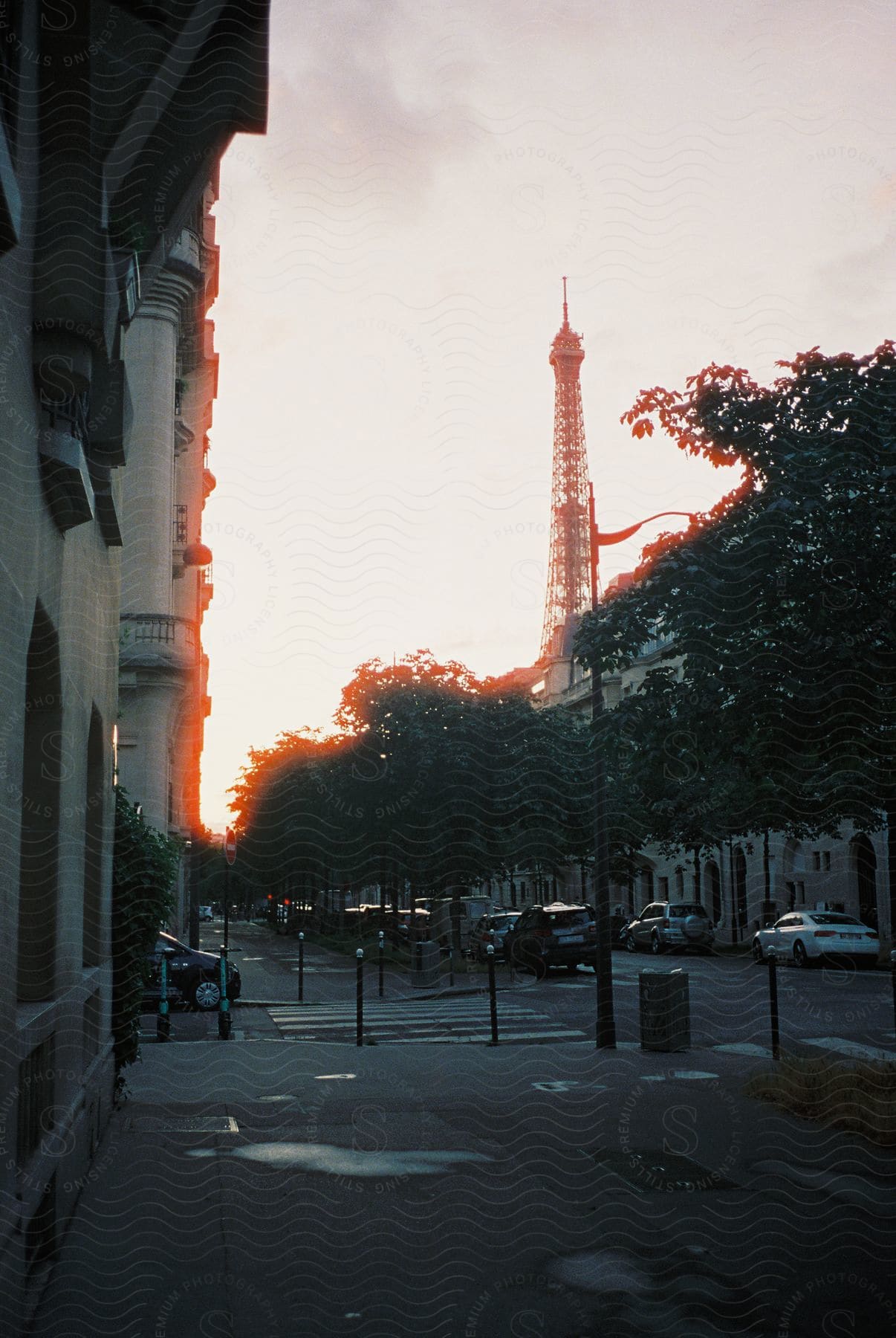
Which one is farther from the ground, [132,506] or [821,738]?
[132,506]

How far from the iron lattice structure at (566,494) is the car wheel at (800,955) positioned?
79487mm

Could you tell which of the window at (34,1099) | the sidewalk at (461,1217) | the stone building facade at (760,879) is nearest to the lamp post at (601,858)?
the sidewalk at (461,1217)

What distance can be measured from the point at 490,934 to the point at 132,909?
73.8 feet

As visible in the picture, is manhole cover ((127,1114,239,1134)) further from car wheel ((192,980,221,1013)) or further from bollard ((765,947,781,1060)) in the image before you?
car wheel ((192,980,221,1013))

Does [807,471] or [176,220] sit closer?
[176,220]

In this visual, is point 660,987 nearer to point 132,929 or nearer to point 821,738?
point 821,738

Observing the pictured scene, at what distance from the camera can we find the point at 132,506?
3080cm

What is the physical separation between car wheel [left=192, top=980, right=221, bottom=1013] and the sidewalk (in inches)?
423

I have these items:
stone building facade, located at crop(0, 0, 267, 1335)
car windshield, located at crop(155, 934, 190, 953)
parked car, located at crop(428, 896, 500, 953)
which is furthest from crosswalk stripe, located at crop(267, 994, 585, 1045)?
stone building facade, located at crop(0, 0, 267, 1335)

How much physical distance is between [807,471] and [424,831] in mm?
29017

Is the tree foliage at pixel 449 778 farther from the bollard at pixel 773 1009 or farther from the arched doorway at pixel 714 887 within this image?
the bollard at pixel 773 1009

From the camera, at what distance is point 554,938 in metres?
28.4

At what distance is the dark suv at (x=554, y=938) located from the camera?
28.3m

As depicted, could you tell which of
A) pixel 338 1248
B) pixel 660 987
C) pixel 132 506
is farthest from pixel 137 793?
pixel 338 1248
